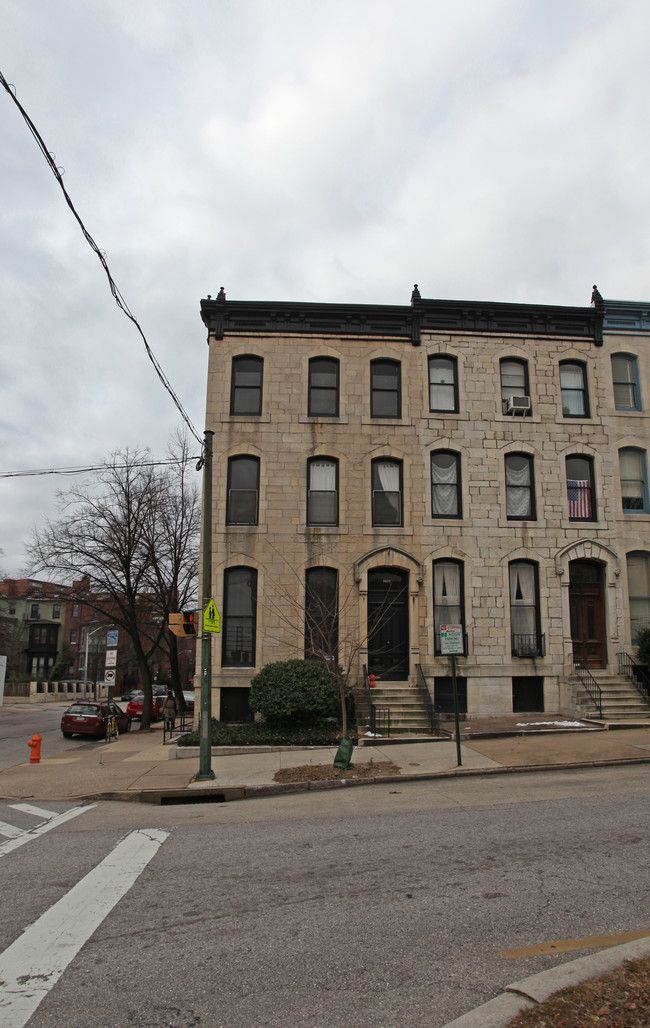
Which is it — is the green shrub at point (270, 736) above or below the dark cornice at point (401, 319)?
below

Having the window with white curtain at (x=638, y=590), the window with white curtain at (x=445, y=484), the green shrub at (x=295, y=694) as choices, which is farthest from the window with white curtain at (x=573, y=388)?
the green shrub at (x=295, y=694)

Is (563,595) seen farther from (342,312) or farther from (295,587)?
(342,312)

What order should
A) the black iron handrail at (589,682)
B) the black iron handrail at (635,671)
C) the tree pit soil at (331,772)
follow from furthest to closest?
the black iron handrail at (635,671) < the black iron handrail at (589,682) < the tree pit soil at (331,772)

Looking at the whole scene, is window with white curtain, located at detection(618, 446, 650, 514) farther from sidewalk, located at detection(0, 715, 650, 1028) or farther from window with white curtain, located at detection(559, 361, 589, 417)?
sidewalk, located at detection(0, 715, 650, 1028)

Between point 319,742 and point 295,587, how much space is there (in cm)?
468

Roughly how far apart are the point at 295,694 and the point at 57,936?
11782 mm

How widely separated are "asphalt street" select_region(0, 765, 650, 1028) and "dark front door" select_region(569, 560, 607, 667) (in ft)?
36.2

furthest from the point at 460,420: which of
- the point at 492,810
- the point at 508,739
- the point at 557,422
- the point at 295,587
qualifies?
the point at 492,810

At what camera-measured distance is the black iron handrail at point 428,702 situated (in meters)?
17.7

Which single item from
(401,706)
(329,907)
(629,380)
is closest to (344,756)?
(401,706)

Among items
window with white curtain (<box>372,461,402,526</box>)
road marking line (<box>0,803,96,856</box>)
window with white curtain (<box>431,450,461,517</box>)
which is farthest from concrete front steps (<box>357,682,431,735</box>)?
road marking line (<box>0,803,96,856</box>)

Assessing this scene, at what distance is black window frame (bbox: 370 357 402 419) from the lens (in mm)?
21156

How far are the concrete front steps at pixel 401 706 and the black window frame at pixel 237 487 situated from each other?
19.5ft

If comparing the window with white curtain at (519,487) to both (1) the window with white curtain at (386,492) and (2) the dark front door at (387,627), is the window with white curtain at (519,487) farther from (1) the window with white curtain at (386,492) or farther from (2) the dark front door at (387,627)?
(2) the dark front door at (387,627)
